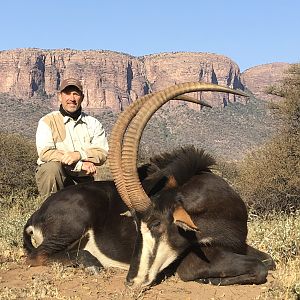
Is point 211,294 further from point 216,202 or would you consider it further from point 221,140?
point 221,140

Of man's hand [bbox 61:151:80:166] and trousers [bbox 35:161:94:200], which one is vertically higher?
man's hand [bbox 61:151:80:166]

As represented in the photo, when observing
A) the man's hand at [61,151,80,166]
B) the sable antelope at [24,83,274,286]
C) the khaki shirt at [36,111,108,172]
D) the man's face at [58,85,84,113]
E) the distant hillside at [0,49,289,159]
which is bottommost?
the sable antelope at [24,83,274,286]

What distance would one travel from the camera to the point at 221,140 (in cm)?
6588

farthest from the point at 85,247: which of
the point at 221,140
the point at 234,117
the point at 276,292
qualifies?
the point at 234,117

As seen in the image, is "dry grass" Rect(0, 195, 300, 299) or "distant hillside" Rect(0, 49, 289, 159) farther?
"distant hillside" Rect(0, 49, 289, 159)

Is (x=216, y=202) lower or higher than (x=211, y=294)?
higher

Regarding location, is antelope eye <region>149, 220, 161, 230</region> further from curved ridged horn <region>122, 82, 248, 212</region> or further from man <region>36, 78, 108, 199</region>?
man <region>36, 78, 108, 199</region>

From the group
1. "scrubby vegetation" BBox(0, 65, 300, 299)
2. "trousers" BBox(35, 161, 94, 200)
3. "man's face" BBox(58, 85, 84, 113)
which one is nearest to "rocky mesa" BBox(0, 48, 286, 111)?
"scrubby vegetation" BBox(0, 65, 300, 299)

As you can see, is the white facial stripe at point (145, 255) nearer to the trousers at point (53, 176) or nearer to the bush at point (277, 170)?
the trousers at point (53, 176)

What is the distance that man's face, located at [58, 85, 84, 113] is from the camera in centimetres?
686

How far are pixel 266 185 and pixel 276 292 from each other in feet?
34.1

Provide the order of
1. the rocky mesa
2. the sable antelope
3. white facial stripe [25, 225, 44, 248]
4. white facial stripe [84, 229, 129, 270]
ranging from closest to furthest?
the sable antelope < white facial stripe [84, 229, 129, 270] < white facial stripe [25, 225, 44, 248] < the rocky mesa

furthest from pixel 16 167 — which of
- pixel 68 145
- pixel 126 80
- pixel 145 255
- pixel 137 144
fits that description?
pixel 126 80

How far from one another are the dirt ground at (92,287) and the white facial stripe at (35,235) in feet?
1.92
